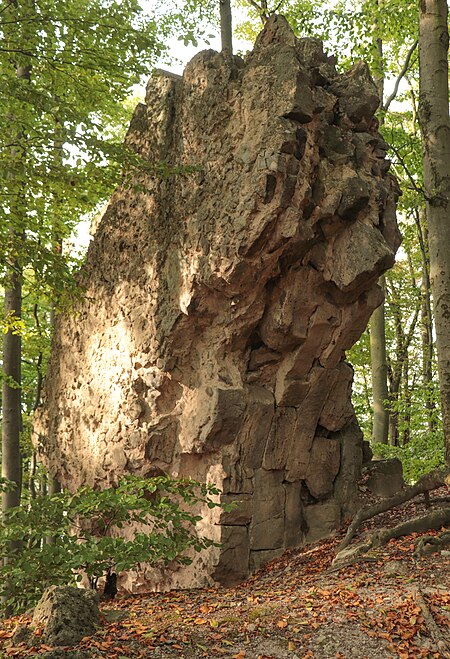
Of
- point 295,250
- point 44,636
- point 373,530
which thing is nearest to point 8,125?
point 295,250

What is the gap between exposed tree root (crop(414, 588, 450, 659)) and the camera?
500cm

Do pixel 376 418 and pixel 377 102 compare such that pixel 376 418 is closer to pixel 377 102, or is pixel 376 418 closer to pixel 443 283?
pixel 443 283

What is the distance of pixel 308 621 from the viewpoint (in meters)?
5.52

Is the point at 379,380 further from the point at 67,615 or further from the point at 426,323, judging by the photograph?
the point at 67,615

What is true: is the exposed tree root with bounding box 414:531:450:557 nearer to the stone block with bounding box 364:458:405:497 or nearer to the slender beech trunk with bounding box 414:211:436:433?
the stone block with bounding box 364:458:405:497

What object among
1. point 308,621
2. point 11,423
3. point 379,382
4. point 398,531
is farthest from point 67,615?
point 379,382

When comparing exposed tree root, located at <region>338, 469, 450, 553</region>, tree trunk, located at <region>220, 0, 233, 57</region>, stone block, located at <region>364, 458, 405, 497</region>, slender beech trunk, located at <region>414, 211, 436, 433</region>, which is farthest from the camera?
slender beech trunk, located at <region>414, 211, 436, 433</region>

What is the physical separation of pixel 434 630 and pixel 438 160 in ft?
22.5

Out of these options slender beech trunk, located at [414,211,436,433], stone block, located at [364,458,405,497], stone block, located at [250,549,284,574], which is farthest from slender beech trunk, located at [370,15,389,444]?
stone block, located at [250,549,284,574]

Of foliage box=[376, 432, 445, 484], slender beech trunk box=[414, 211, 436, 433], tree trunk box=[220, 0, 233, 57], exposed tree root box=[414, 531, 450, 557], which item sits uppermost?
tree trunk box=[220, 0, 233, 57]

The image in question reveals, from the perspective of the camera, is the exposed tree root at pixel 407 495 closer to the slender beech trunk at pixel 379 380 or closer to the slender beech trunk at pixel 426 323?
the slender beech trunk at pixel 379 380

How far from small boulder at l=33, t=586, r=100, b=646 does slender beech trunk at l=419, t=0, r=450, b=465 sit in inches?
217

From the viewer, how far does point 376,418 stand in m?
15.3

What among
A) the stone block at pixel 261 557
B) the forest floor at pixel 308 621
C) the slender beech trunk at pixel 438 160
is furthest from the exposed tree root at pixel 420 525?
the stone block at pixel 261 557
